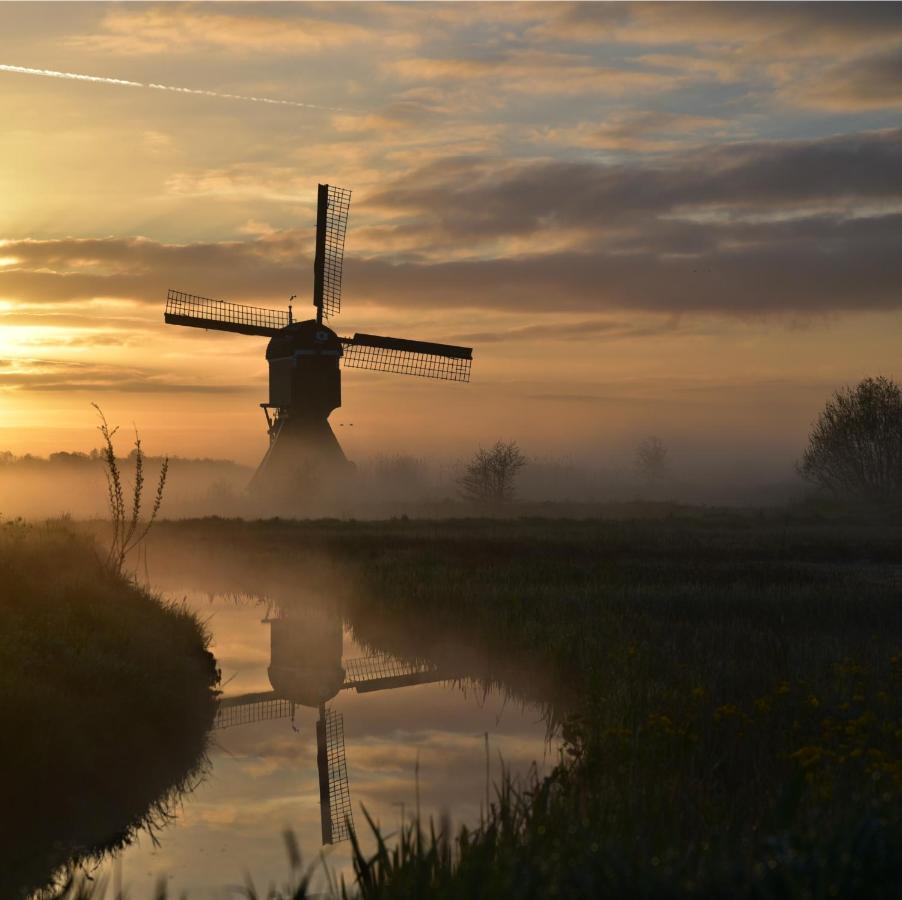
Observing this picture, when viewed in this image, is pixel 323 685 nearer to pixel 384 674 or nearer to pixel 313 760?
pixel 384 674

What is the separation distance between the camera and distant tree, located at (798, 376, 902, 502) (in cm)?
6222

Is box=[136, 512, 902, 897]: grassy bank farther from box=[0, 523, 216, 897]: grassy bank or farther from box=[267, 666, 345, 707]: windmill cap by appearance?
box=[0, 523, 216, 897]: grassy bank

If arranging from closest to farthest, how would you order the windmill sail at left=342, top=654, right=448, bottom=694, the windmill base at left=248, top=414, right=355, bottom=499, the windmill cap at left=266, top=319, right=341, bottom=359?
the windmill sail at left=342, top=654, right=448, bottom=694 < the windmill cap at left=266, top=319, right=341, bottom=359 < the windmill base at left=248, top=414, right=355, bottom=499

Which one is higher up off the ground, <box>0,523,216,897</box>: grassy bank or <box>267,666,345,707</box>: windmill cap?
<box>0,523,216,897</box>: grassy bank

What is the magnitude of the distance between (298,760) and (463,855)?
20.6 ft

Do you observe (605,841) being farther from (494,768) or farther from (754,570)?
(754,570)

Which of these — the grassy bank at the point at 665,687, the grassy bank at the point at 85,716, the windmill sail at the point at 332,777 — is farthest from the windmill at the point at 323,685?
the grassy bank at the point at 665,687

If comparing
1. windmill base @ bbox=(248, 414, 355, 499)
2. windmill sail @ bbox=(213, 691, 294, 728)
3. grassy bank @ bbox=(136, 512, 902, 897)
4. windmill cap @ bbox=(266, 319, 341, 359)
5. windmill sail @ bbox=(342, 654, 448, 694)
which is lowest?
windmill sail @ bbox=(213, 691, 294, 728)

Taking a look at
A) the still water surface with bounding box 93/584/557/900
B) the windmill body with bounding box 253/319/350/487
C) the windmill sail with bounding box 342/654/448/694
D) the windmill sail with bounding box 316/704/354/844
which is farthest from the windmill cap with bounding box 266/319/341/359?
the windmill sail with bounding box 316/704/354/844

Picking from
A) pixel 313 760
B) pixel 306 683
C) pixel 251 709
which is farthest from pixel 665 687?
pixel 306 683

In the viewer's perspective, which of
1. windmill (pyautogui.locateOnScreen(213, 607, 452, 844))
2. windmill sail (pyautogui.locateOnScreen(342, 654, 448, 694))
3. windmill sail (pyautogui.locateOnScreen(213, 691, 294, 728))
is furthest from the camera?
windmill sail (pyautogui.locateOnScreen(342, 654, 448, 694))

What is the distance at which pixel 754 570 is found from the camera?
87.9 feet

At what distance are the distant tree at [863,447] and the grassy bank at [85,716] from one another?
5382cm

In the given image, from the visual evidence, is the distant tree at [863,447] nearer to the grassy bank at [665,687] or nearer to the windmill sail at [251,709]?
the grassy bank at [665,687]
